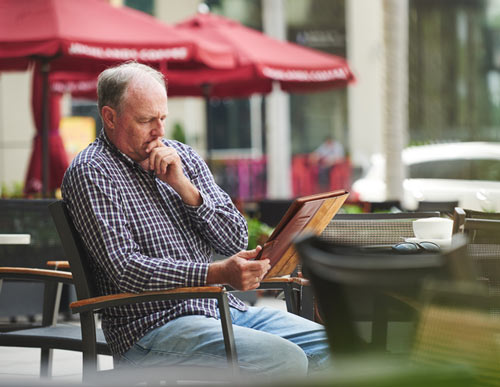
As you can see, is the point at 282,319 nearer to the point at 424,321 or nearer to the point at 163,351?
the point at 163,351

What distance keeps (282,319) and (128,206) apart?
2.22ft

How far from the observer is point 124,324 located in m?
3.21

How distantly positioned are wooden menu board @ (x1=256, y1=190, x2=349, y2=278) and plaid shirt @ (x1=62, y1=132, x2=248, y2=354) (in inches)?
8.7

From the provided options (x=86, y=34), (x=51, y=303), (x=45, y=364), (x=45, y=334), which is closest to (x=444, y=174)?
(x=86, y=34)

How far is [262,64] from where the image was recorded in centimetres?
1077

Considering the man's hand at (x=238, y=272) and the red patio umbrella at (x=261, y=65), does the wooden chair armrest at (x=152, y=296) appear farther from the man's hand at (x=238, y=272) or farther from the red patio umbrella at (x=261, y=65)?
the red patio umbrella at (x=261, y=65)

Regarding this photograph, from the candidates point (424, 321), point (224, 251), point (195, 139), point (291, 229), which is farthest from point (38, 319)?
point (195, 139)

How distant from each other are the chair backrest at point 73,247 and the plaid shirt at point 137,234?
3cm

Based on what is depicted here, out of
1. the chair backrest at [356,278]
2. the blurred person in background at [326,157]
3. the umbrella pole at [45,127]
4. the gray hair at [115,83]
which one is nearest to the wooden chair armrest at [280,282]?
the gray hair at [115,83]

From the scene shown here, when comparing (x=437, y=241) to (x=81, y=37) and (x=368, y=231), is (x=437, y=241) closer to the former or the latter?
(x=368, y=231)

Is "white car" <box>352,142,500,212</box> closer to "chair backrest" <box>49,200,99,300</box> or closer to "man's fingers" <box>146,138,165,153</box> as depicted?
"man's fingers" <box>146,138,165,153</box>

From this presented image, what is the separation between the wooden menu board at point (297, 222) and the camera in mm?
3053

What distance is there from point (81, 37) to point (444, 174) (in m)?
7.58

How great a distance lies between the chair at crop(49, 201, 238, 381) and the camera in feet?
9.87
